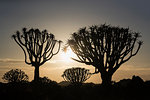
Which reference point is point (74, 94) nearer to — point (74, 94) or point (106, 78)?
point (74, 94)

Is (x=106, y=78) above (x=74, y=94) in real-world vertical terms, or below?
above

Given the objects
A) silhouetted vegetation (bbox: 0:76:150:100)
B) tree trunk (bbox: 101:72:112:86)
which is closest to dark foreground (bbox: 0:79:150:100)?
silhouetted vegetation (bbox: 0:76:150:100)

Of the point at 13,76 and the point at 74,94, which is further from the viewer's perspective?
the point at 13,76

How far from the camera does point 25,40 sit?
21.8 metres

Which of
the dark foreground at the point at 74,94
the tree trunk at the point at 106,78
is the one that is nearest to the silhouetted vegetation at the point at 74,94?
the dark foreground at the point at 74,94

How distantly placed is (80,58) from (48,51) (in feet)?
15.0

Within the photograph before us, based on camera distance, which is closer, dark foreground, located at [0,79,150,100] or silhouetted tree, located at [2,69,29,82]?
dark foreground, located at [0,79,150,100]

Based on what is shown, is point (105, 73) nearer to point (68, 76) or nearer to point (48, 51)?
point (48, 51)

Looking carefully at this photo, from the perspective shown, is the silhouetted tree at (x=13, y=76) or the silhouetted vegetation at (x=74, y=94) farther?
the silhouetted tree at (x=13, y=76)

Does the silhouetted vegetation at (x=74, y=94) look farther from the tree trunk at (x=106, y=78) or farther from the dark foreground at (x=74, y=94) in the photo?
the tree trunk at (x=106, y=78)

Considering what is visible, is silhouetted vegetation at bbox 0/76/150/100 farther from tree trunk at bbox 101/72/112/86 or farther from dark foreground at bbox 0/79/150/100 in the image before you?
tree trunk at bbox 101/72/112/86

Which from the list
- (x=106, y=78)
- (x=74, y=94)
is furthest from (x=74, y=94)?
(x=106, y=78)

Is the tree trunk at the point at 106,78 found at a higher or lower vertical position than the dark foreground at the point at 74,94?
higher

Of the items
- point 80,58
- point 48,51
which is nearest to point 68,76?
point 48,51
